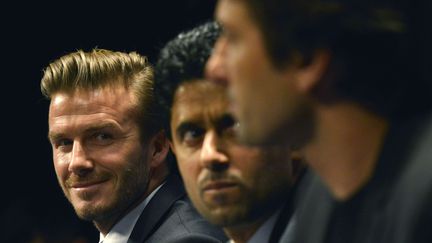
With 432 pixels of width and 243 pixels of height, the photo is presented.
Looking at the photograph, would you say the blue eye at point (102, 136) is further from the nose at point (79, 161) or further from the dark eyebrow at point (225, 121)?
the dark eyebrow at point (225, 121)

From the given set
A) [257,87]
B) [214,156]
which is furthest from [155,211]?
[257,87]

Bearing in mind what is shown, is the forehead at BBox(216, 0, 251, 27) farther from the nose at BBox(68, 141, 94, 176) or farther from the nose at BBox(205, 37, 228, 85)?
the nose at BBox(68, 141, 94, 176)

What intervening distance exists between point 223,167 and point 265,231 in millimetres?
162

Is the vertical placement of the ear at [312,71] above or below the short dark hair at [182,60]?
above

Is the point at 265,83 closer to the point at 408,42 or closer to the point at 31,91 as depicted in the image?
the point at 408,42

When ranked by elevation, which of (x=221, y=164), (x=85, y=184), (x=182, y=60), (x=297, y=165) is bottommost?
(x=85, y=184)

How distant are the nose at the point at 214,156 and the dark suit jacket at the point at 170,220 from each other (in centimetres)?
55

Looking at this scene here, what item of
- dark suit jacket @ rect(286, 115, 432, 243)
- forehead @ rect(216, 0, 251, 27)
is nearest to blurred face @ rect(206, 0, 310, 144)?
forehead @ rect(216, 0, 251, 27)

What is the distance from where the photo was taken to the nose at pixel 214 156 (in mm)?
1695

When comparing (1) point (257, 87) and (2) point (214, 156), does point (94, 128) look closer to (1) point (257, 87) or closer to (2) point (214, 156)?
(2) point (214, 156)

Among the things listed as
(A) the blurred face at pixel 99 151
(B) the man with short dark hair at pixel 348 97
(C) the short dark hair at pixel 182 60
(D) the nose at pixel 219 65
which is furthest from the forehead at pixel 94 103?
(B) the man with short dark hair at pixel 348 97

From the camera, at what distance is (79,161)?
7.89 ft

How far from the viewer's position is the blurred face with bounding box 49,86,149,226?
2.43 meters

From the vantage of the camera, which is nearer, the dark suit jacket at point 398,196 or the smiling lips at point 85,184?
the dark suit jacket at point 398,196
